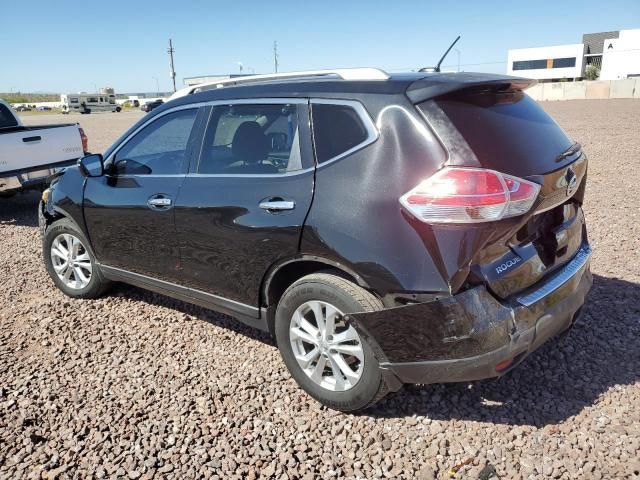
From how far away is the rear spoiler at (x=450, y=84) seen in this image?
102 inches

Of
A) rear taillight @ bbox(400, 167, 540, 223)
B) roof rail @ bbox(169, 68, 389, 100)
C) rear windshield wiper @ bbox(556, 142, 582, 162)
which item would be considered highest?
roof rail @ bbox(169, 68, 389, 100)

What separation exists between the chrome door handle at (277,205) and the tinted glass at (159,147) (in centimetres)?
96

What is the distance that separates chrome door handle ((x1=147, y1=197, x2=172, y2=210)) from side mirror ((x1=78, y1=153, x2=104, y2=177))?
756 millimetres

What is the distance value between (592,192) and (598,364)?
5.39 metres

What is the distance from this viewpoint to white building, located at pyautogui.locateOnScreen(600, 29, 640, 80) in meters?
87.6

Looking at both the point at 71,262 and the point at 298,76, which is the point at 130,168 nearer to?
the point at 71,262

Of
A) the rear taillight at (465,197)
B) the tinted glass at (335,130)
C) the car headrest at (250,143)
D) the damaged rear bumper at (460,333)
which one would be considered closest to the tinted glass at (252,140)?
the car headrest at (250,143)

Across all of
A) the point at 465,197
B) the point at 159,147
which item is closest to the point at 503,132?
the point at 465,197

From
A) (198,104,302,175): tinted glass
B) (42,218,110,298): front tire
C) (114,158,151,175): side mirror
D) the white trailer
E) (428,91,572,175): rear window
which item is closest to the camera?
(428,91,572,175): rear window

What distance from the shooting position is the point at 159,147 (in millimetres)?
4082

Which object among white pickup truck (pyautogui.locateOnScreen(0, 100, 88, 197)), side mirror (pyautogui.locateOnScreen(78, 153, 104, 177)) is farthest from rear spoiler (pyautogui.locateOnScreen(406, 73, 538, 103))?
white pickup truck (pyautogui.locateOnScreen(0, 100, 88, 197))

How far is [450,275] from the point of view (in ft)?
7.91

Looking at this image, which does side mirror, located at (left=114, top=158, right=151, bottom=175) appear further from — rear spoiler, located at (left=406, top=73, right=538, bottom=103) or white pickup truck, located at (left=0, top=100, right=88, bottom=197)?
white pickup truck, located at (left=0, top=100, right=88, bottom=197)

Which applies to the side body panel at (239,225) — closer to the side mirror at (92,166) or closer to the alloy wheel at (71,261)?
the side mirror at (92,166)
